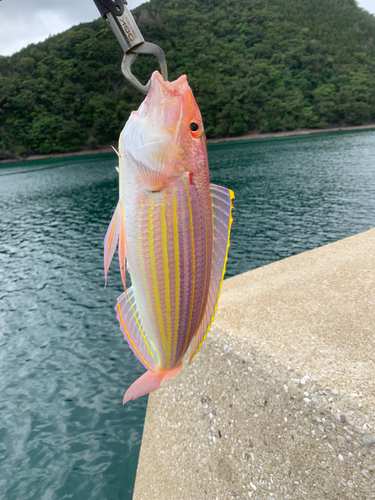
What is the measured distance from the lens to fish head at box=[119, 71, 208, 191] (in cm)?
135

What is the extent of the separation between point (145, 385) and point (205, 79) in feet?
315

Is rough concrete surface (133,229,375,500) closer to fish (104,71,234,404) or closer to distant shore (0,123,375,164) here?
fish (104,71,234,404)

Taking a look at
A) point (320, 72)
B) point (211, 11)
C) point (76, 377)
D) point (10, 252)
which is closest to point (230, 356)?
point (76, 377)

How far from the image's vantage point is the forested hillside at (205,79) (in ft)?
246

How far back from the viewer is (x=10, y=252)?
1798 cm

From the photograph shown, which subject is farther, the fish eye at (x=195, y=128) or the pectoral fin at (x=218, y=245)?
the pectoral fin at (x=218, y=245)

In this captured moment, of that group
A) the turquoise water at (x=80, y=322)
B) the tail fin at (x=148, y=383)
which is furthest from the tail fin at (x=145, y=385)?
the turquoise water at (x=80, y=322)

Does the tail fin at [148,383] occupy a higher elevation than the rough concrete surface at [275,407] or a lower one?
higher

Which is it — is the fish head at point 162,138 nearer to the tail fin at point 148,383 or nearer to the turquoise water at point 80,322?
the tail fin at point 148,383

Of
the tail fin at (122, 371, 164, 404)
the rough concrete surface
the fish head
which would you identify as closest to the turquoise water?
the rough concrete surface

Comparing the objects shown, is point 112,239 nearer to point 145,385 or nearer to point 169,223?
point 169,223

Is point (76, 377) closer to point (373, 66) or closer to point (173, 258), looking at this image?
point (173, 258)

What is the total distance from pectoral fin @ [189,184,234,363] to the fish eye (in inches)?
9.3

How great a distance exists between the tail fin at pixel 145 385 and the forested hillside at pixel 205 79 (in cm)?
7089
